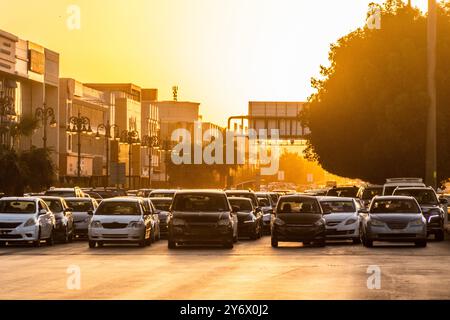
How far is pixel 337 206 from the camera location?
44594 mm

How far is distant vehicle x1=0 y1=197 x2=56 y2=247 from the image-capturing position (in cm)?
4097

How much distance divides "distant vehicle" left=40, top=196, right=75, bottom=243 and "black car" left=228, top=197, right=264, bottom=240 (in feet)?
19.6

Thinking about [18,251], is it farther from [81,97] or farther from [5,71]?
[81,97]

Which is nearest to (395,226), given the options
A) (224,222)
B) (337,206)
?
(337,206)

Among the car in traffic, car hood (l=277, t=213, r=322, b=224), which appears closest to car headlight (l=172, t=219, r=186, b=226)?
the car in traffic

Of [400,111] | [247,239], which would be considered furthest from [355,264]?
[400,111]

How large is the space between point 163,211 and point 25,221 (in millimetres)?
10163

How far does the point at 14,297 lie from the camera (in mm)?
20484

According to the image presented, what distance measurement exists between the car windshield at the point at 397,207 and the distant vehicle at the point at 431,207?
4682 millimetres

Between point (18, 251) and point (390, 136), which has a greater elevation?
point (390, 136)

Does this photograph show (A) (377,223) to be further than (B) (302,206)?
No

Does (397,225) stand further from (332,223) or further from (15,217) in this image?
(15,217)

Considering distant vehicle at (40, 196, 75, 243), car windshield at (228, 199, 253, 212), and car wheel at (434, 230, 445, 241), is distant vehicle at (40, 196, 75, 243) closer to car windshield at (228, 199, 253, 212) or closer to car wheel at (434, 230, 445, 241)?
car windshield at (228, 199, 253, 212)
